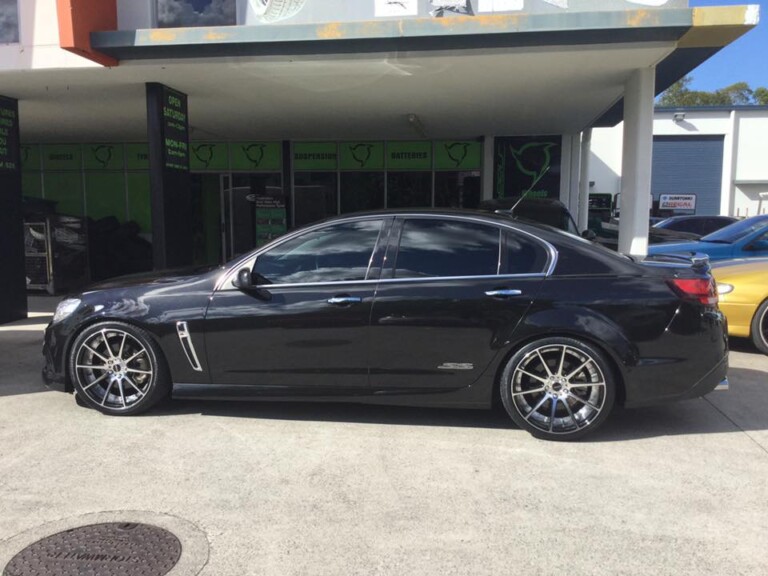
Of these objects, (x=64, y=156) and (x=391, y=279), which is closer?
(x=391, y=279)

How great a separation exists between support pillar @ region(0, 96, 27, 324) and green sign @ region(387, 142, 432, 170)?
26.8 ft

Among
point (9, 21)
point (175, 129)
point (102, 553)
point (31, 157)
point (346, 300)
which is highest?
point (9, 21)

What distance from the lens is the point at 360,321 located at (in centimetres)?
461

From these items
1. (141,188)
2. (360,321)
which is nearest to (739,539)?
(360,321)

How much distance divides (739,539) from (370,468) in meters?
2.05

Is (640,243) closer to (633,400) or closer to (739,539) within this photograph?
(633,400)

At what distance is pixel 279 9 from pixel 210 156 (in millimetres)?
9044

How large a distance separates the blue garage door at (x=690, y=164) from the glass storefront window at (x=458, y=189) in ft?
63.4

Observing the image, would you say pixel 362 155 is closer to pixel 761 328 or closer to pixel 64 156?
pixel 64 156

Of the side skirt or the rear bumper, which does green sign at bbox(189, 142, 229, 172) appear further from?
the rear bumper

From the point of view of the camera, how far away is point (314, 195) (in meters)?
15.7

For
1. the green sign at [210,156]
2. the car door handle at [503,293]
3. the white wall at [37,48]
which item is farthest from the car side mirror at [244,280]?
the green sign at [210,156]

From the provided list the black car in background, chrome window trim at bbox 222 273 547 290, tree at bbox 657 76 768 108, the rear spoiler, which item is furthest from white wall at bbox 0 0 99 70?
tree at bbox 657 76 768 108

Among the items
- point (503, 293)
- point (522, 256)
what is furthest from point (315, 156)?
point (503, 293)
